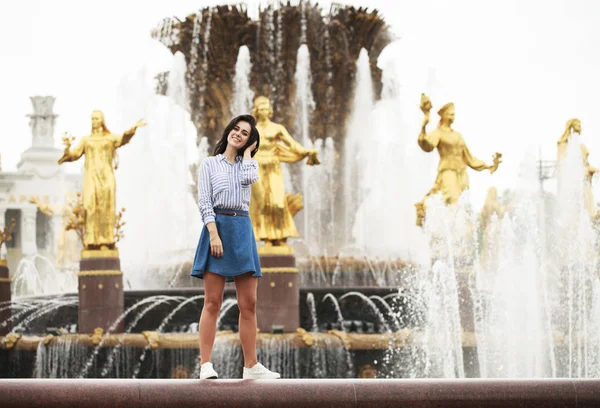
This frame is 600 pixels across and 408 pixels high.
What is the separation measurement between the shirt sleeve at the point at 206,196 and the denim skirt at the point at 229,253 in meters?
0.07

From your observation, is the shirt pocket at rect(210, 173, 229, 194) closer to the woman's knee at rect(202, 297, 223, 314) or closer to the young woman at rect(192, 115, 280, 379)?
the young woman at rect(192, 115, 280, 379)

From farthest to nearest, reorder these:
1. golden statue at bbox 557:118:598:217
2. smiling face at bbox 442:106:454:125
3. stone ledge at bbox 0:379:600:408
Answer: golden statue at bbox 557:118:598:217 → smiling face at bbox 442:106:454:125 → stone ledge at bbox 0:379:600:408

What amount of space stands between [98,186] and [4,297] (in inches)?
93.9

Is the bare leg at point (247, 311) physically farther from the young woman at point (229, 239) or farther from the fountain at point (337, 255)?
the fountain at point (337, 255)

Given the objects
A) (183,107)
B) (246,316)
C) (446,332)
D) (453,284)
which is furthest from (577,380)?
(183,107)

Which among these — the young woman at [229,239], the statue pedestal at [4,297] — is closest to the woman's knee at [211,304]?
the young woman at [229,239]

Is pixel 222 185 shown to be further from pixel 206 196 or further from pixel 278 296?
pixel 278 296

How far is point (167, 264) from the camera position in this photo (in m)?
16.7

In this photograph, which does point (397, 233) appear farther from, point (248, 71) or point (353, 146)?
point (248, 71)

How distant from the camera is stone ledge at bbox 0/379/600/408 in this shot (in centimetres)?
533

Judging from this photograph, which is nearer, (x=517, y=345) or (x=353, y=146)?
(x=517, y=345)

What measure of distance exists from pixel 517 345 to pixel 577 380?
6.45 m

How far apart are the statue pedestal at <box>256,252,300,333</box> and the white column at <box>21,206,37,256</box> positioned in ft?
138

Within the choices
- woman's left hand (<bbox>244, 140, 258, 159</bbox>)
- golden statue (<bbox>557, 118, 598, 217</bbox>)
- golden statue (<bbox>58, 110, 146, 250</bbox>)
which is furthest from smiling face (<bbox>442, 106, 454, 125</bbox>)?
woman's left hand (<bbox>244, 140, 258, 159</bbox>)
